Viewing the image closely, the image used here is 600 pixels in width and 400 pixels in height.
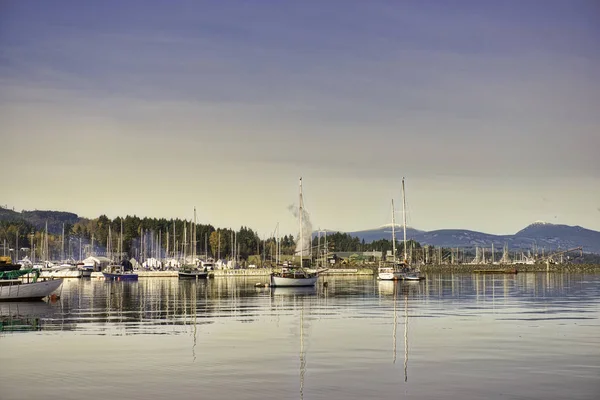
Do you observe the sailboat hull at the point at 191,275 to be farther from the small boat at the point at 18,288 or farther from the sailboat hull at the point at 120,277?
the small boat at the point at 18,288

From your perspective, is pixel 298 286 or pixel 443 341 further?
pixel 298 286

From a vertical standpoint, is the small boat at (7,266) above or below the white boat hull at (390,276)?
above

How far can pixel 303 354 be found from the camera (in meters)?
42.8

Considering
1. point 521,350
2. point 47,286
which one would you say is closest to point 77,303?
point 47,286

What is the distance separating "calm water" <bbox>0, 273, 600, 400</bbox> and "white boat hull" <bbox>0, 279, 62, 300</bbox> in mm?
16493

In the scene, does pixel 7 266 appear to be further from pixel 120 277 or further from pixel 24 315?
pixel 120 277

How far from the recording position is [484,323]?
5988 cm

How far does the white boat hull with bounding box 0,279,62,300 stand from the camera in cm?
9022

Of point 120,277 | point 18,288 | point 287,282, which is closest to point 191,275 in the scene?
point 120,277

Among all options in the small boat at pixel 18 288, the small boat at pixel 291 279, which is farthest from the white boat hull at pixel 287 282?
the small boat at pixel 18 288

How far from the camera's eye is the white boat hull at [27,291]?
90225 mm

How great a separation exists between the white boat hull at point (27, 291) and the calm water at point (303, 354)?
16493 millimetres

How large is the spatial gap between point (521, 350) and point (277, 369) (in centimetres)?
1378

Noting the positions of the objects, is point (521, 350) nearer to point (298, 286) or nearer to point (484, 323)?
point (484, 323)
